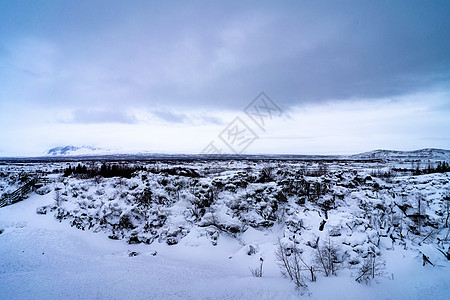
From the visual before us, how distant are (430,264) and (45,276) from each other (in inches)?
514

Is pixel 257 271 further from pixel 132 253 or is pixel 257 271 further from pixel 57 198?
pixel 57 198

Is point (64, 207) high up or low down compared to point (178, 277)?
up

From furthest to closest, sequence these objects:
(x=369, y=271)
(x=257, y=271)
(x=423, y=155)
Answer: (x=423, y=155), (x=257, y=271), (x=369, y=271)

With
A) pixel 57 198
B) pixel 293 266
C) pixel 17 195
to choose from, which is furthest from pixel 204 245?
pixel 17 195

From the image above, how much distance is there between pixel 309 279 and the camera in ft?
22.1

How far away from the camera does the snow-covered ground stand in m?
6.52

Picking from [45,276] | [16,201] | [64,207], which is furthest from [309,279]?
[16,201]

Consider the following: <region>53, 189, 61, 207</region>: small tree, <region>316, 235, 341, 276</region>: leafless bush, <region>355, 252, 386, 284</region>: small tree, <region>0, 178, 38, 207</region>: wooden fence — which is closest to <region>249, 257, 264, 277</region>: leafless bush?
<region>316, 235, 341, 276</region>: leafless bush

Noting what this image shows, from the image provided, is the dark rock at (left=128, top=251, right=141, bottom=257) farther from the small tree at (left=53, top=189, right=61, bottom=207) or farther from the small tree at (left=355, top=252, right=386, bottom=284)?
the small tree at (left=355, top=252, right=386, bottom=284)

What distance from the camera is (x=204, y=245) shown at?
9922 mm

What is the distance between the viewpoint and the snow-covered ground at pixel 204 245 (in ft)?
21.4

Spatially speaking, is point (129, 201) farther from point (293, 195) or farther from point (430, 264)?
point (430, 264)

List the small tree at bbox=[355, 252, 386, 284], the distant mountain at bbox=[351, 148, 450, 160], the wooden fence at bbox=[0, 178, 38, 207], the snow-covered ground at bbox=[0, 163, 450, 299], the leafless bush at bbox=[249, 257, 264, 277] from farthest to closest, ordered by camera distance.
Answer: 1. the distant mountain at bbox=[351, 148, 450, 160]
2. the wooden fence at bbox=[0, 178, 38, 207]
3. the leafless bush at bbox=[249, 257, 264, 277]
4. the snow-covered ground at bbox=[0, 163, 450, 299]
5. the small tree at bbox=[355, 252, 386, 284]

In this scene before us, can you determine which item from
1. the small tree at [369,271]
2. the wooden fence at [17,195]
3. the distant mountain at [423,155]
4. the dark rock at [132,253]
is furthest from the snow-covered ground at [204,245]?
the distant mountain at [423,155]
